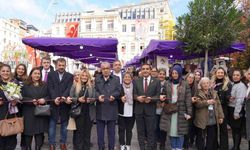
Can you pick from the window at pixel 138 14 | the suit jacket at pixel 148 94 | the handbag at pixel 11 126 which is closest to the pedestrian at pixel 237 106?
the suit jacket at pixel 148 94

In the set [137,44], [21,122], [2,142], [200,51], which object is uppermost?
[137,44]

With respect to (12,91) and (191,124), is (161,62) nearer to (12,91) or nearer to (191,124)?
(191,124)

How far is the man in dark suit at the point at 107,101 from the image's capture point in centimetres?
585

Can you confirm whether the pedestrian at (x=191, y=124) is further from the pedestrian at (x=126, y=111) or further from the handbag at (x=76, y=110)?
the handbag at (x=76, y=110)

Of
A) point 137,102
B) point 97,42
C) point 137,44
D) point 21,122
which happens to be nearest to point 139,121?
point 137,102

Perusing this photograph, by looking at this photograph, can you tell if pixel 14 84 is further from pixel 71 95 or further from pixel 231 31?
pixel 231 31

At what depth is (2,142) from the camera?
5.48 meters

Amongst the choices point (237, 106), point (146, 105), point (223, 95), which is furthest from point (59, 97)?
point (237, 106)

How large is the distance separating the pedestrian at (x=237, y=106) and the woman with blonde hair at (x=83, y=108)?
2.82 m

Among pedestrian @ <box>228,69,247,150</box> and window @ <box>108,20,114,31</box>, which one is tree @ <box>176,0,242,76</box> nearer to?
pedestrian @ <box>228,69,247,150</box>

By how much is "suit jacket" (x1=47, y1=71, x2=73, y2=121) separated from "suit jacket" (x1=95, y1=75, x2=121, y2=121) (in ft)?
2.19

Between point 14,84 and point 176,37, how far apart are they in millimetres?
5275

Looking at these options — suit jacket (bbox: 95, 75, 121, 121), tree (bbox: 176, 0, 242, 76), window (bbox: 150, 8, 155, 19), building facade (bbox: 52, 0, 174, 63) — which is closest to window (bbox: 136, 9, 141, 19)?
building facade (bbox: 52, 0, 174, 63)

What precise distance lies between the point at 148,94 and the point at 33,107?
7.19 feet
